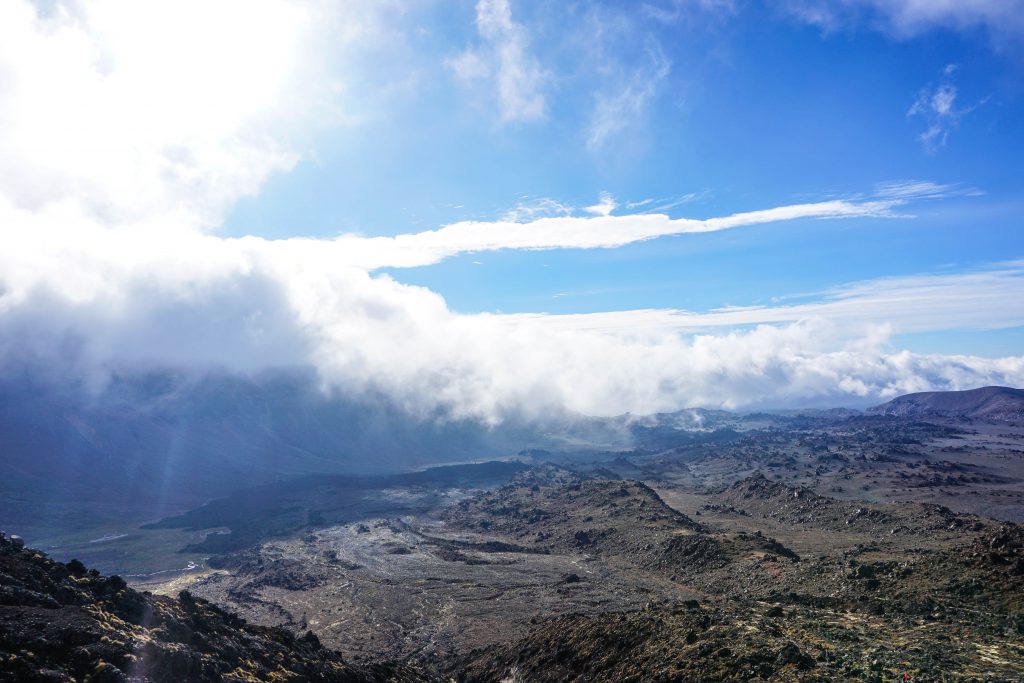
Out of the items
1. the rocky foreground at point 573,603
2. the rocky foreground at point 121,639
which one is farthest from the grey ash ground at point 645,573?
the rocky foreground at point 121,639

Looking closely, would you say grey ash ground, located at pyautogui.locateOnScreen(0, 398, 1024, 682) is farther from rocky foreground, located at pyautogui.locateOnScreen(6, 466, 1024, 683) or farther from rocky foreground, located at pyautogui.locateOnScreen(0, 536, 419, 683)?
rocky foreground, located at pyautogui.locateOnScreen(0, 536, 419, 683)

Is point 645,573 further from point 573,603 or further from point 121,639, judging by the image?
point 121,639

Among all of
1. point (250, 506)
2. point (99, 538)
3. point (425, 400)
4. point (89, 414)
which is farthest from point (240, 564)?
point (425, 400)

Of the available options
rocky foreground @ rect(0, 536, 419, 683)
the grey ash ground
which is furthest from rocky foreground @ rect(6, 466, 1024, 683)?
the grey ash ground

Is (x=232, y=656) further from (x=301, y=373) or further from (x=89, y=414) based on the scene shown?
(x=301, y=373)

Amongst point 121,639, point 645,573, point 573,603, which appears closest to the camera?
point 121,639

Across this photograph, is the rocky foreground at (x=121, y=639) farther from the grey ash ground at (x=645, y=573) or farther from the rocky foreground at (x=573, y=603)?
the grey ash ground at (x=645, y=573)

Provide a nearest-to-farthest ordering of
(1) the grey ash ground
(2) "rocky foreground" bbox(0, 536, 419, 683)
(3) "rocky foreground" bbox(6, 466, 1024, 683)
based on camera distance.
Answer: (2) "rocky foreground" bbox(0, 536, 419, 683) < (3) "rocky foreground" bbox(6, 466, 1024, 683) < (1) the grey ash ground

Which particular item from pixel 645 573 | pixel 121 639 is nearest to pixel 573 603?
pixel 645 573
